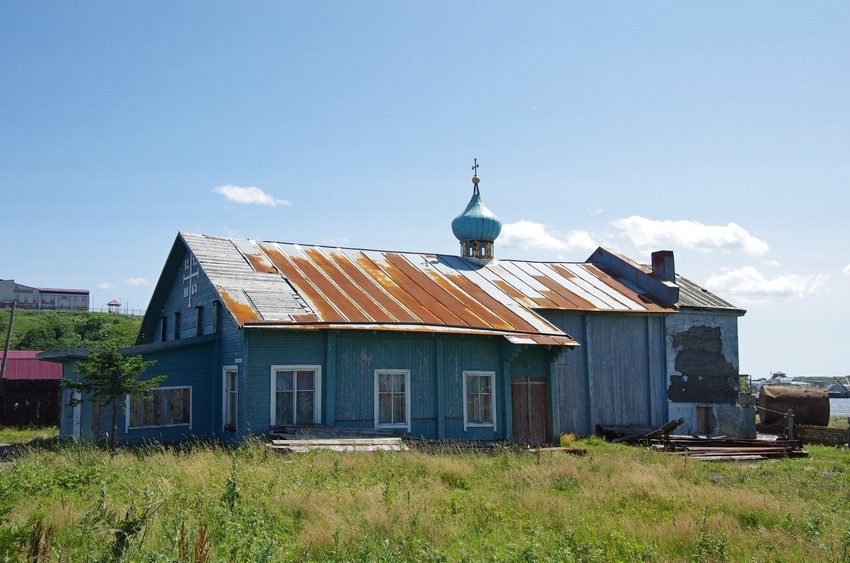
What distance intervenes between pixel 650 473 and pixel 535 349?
28.3 feet

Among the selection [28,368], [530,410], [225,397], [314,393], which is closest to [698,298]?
[530,410]

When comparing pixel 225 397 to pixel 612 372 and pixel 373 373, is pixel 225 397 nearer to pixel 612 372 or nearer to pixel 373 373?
pixel 373 373

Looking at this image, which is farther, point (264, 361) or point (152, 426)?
point (152, 426)

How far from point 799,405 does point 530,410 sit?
1421 centimetres

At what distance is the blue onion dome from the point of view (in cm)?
2866

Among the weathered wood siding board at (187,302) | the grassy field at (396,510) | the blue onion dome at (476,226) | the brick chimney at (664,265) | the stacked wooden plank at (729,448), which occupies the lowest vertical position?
the stacked wooden plank at (729,448)

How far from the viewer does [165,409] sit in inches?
805

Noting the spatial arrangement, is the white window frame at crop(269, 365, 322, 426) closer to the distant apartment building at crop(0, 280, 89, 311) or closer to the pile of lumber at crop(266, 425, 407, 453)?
the pile of lumber at crop(266, 425, 407, 453)

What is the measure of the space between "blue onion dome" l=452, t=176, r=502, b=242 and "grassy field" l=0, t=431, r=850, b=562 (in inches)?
551

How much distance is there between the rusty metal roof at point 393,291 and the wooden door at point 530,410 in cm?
154

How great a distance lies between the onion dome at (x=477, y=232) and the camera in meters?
28.7

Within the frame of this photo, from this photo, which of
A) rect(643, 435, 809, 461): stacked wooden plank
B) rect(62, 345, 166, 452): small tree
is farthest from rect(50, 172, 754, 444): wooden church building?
rect(643, 435, 809, 461): stacked wooden plank

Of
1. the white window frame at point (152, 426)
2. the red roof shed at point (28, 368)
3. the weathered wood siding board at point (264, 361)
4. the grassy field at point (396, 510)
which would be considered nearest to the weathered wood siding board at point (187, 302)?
the white window frame at point (152, 426)

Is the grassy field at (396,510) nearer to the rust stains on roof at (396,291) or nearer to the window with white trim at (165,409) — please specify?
the window with white trim at (165,409)
